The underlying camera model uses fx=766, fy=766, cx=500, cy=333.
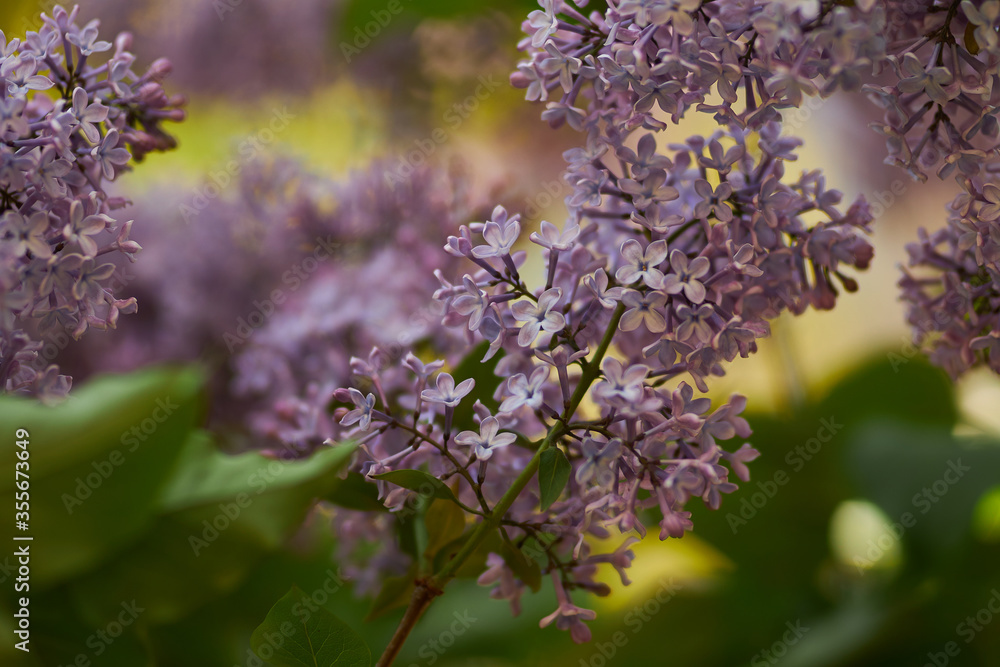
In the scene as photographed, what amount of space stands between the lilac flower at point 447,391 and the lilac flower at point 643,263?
0.06 m

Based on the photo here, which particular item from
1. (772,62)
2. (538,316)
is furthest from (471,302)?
(772,62)

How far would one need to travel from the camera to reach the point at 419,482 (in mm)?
259

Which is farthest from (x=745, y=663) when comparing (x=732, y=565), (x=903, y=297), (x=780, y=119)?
(x=780, y=119)

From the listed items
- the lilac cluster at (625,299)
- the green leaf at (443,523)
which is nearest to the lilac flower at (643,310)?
the lilac cluster at (625,299)

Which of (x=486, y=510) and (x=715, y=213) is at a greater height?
(x=715, y=213)

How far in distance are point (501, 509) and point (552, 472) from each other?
0.02 meters

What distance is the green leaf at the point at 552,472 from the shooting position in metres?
0.25

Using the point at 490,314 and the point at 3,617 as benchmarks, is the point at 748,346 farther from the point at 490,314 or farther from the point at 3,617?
the point at 3,617

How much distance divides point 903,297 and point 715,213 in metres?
0.14

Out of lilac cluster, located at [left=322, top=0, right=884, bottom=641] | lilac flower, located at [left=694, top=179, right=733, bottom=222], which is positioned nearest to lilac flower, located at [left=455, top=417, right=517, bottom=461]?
lilac cluster, located at [left=322, top=0, right=884, bottom=641]

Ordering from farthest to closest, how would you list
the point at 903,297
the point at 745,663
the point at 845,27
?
the point at 745,663
the point at 903,297
the point at 845,27

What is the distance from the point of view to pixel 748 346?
26cm

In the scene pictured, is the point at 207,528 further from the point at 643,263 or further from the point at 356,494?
the point at 643,263

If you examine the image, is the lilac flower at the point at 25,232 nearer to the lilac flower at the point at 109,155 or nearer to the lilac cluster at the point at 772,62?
the lilac flower at the point at 109,155
